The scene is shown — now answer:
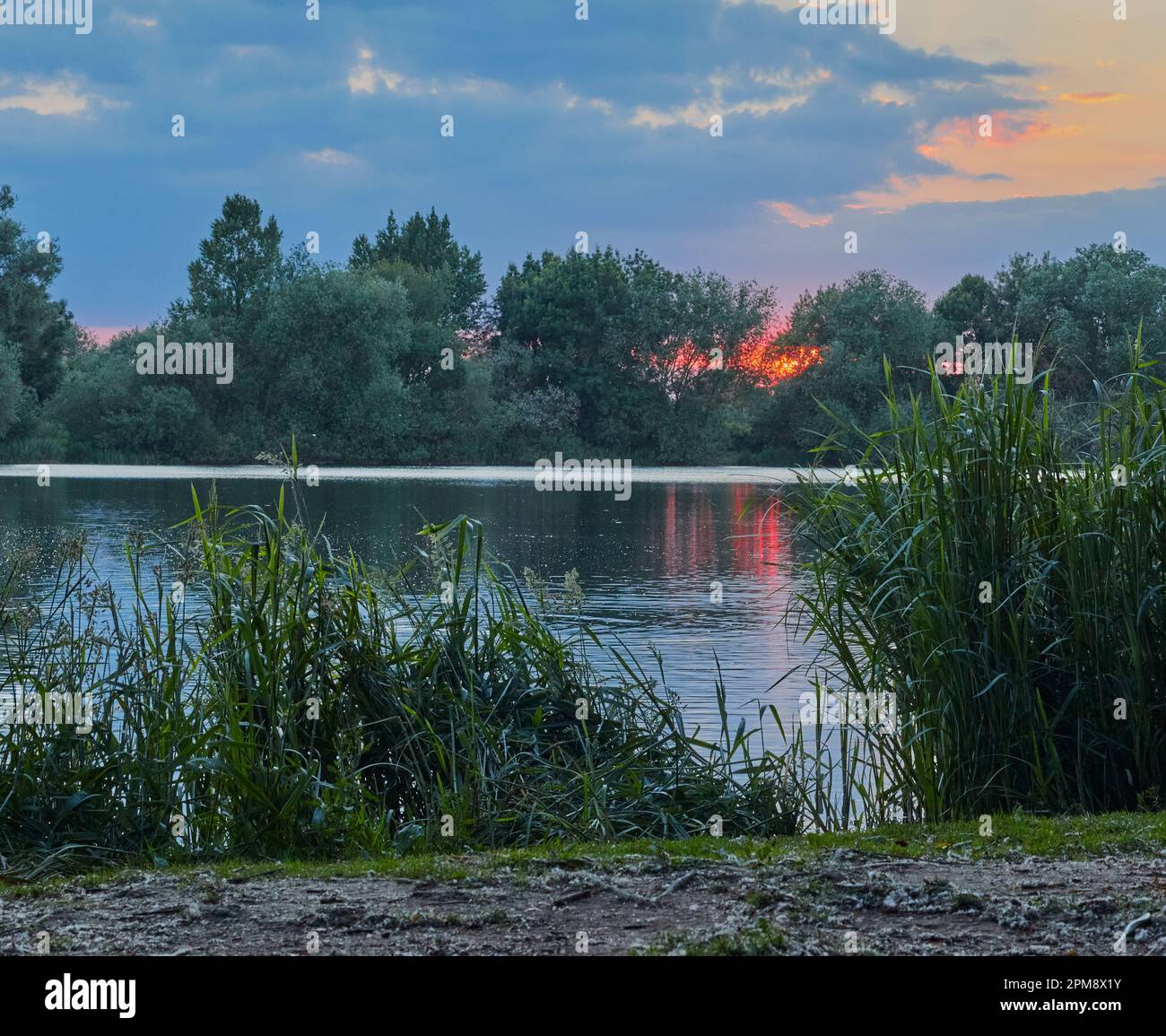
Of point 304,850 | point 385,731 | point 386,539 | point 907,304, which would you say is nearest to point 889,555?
point 385,731

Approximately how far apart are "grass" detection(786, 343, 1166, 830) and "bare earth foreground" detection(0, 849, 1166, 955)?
62.0 inches

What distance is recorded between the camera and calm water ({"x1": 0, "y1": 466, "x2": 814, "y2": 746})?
15578mm

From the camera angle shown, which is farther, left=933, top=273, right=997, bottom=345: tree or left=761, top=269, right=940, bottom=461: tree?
left=933, top=273, right=997, bottom=345: tree

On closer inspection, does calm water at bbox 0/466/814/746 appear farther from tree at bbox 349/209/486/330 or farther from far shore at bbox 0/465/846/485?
tree at bbox 349/209/486/330

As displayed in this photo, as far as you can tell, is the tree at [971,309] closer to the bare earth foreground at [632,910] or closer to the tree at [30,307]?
the tree at [30,307]

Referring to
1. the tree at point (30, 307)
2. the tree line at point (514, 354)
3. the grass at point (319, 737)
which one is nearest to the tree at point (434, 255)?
the tree line at point (514, 354)

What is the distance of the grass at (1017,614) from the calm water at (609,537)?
39.6 inches

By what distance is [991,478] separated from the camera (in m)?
7.31

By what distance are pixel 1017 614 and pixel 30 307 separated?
66.9m

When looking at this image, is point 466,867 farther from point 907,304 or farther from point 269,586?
point 907,304

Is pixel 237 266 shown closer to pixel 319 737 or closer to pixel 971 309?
pixel 971 309

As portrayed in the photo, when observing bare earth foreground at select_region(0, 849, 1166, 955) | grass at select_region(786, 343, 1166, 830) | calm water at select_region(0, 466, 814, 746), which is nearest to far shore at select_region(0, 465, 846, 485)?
calm water at select_region(0, 466, 814, 746)
